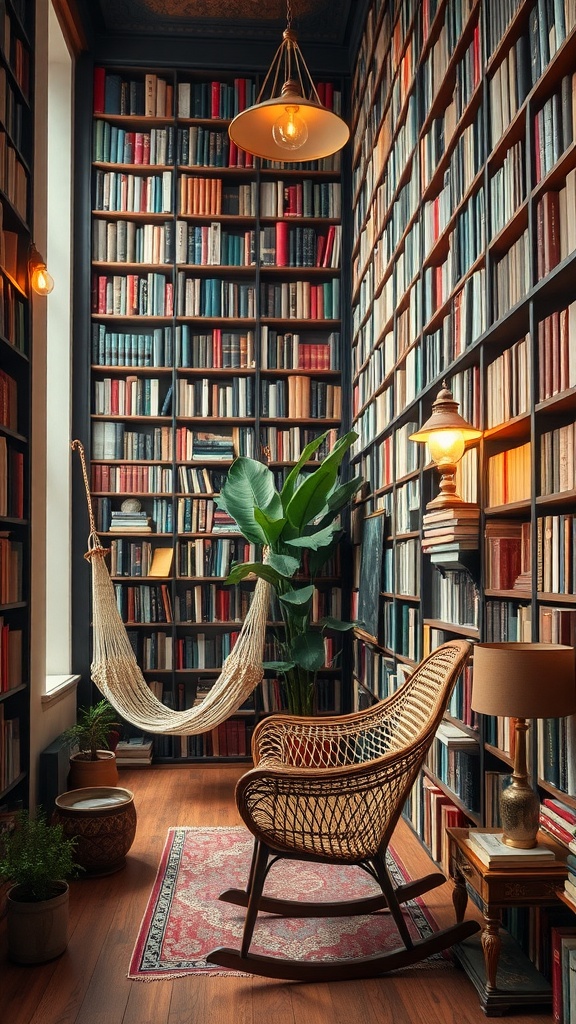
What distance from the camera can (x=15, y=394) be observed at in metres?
3.52

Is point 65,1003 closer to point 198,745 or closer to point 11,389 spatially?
point 11,389

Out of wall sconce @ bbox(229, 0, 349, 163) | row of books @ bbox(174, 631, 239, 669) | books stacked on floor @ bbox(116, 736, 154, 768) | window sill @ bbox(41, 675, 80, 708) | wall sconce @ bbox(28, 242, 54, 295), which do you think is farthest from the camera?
row of books @ bbox(174, 631, 239, 669)

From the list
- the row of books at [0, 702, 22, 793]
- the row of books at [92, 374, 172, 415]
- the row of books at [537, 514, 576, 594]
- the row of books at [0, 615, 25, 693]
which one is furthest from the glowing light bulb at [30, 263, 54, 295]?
the row of books at [537, 514, 576, 594]

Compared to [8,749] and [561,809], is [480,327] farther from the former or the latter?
[8,749]

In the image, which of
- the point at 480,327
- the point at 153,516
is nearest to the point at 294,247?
the point at 153,516

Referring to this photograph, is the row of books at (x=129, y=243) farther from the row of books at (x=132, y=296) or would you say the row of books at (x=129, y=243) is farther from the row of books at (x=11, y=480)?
the row of books at (x=11, y=480)

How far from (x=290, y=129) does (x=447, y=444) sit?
121cm

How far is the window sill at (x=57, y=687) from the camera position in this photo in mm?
4125

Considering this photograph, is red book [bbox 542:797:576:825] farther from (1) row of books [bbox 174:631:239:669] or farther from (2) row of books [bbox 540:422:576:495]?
(1) row of books [bbox 174:631:239:669]

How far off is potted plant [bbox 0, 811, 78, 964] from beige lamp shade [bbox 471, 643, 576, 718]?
55.7 inches

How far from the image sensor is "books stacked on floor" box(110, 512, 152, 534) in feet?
17.2

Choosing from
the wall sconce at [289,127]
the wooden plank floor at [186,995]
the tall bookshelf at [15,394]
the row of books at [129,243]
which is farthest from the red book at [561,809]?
the row of books at [129,243]

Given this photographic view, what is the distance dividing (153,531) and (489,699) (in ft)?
11.7

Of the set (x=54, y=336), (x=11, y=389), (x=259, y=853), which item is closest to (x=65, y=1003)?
(x=259, y=853)
